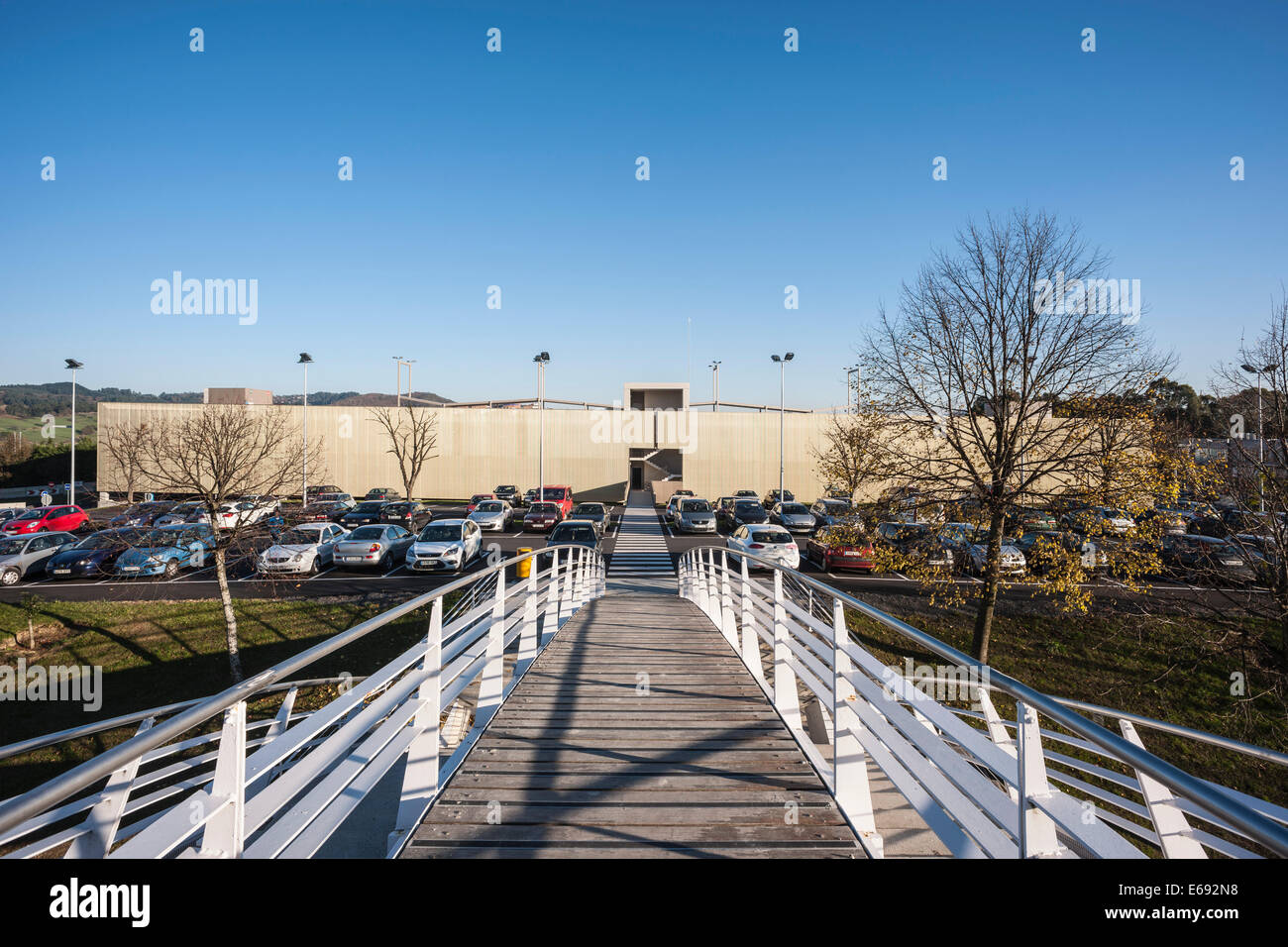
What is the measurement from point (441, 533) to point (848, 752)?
21139mm

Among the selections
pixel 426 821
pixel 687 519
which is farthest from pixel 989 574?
pixel 687 519

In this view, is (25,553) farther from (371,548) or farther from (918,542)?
(918,542)

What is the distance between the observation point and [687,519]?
30969mm

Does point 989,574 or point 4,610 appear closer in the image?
point 989,574

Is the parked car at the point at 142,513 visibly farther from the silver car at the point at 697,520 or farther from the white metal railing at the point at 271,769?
the silver car at the point at 697,520

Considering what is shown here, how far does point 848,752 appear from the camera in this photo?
13.1ft

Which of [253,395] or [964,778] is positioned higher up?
[253,395]

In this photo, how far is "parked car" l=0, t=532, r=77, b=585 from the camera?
2120 cm

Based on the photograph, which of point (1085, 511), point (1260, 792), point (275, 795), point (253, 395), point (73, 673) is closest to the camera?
point (275, 795)

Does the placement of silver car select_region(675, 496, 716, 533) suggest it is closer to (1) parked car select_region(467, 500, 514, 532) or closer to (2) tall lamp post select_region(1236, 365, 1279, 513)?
(1) parked car select_region(467, 500, 514, 532)

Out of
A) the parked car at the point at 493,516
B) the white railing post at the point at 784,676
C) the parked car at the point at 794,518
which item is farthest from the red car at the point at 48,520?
the white railing post at the point at 784,676

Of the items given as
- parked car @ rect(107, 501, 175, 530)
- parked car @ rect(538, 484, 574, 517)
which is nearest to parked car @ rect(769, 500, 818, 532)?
parked car @ rect(538, 484, 574, 517)
